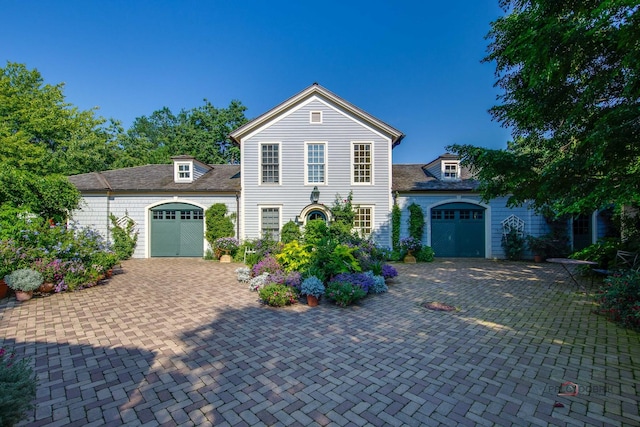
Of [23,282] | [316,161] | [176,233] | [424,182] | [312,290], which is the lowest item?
[312,290]

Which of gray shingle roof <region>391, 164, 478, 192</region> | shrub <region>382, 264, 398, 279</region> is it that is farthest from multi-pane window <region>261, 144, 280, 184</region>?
shrub <region>382, 264, 398, 279</region>

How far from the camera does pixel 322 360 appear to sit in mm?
4047

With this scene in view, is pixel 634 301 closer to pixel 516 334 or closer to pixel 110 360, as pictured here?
pixel 516 334

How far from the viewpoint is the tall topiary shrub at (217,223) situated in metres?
14.1

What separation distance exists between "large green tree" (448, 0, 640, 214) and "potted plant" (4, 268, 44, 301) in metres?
11.6

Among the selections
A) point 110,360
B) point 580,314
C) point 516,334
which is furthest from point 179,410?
point 580,314

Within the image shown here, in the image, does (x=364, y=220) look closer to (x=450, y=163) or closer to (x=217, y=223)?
(x=450, y=163)

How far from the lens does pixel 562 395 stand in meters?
3.22

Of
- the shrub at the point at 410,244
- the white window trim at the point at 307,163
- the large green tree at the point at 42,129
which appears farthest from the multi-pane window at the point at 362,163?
the large green tree at the point at 42,129

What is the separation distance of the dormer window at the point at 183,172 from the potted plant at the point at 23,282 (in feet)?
Result: 30.2

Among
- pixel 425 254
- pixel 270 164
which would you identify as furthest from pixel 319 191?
pixel 425 254

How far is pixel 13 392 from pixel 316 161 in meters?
13.0

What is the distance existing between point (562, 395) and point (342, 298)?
3.93 m

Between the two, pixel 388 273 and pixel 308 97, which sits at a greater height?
pixel 308 97
